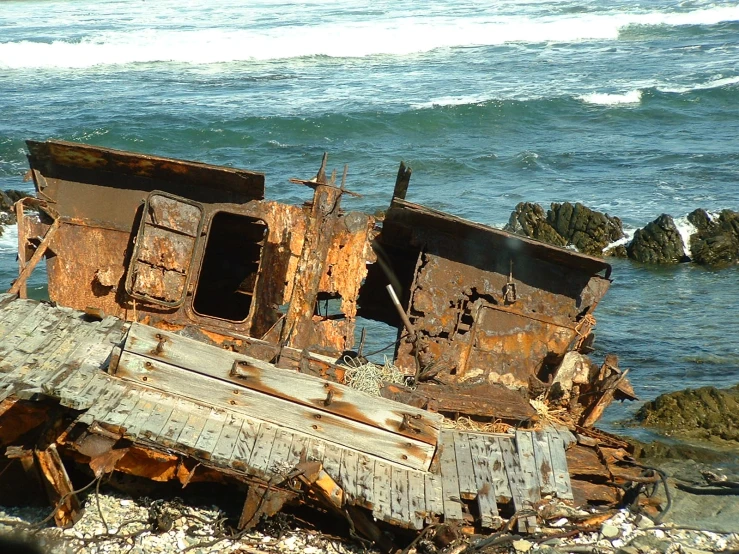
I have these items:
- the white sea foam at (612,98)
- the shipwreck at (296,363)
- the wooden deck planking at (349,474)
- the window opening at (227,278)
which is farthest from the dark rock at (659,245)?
the white sea foam at (612,98)

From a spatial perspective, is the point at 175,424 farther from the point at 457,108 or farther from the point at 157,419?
the point at 457,108

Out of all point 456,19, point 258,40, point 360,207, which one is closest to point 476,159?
point 360,207

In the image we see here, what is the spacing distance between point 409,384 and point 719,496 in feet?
10.9

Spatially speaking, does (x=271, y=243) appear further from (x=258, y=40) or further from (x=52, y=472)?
(x=258, y=40)

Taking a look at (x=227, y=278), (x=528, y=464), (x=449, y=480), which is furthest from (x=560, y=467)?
(x=227, y=278)

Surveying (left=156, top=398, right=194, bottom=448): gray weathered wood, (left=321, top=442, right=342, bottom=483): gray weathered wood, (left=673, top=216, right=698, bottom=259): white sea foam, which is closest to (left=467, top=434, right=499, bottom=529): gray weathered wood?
(left=321, top=442, right=342, bottom=483): gray weathered wood

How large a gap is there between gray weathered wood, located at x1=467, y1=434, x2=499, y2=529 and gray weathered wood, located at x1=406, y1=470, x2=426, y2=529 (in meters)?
0.48

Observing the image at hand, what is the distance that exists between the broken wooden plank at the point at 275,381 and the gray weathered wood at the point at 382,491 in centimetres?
30

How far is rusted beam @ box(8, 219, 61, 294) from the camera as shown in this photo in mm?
7512

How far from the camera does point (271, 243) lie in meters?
8.27

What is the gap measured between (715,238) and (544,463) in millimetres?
11614

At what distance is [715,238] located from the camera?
55.5 ft

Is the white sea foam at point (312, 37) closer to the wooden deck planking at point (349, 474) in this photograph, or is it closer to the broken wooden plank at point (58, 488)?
the broken wooden plank at point (58, 488)

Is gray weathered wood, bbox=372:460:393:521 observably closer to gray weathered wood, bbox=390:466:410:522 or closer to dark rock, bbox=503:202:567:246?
gray weathered wood, bbox=390:466:410:522
